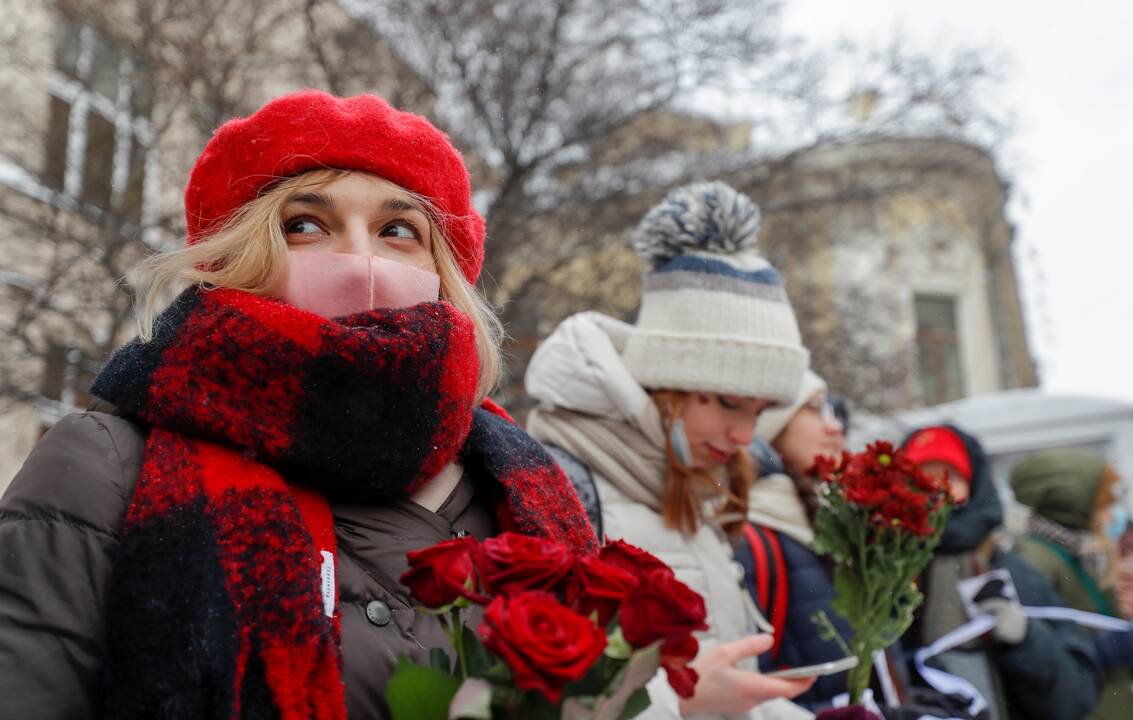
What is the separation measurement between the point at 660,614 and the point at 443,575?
241mm

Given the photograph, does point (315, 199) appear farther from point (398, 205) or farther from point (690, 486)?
point (690, 486)

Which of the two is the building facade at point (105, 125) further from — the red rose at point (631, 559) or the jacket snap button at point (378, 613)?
the red rose at point (631, 559)

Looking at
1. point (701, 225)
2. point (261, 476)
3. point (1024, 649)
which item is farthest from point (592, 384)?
point (1024, 649)

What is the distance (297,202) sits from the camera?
1.70m

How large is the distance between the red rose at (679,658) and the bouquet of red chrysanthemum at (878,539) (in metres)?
1.44

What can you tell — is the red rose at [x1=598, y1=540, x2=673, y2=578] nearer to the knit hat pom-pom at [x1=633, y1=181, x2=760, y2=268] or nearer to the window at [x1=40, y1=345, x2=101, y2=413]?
the knit hat pom-pom at [x1=633, y1=181, x2=760, y2=268]

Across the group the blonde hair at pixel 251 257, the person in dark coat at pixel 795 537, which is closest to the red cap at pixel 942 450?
the person in dark coat at pixel 795 537

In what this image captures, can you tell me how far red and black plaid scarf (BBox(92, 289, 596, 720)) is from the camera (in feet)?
4.08

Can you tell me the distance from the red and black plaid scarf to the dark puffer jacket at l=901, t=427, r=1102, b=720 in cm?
263

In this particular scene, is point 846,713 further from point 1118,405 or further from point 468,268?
point 1118,405

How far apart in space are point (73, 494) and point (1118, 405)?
329 inches

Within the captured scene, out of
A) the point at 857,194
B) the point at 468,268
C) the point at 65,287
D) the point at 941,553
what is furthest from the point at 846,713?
the point at 857,194

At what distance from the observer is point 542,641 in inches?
39.5

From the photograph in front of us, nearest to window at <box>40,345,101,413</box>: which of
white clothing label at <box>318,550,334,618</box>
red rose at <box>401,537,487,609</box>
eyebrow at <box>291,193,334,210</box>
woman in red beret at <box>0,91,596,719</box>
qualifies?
woman in red beret at <box>0,91,596,719</box>
